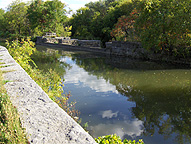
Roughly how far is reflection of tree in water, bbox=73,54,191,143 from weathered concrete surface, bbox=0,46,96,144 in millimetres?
2123

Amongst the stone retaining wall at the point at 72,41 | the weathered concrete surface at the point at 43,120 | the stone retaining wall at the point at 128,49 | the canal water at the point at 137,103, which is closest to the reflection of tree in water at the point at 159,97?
the canal water at the point at 137,103

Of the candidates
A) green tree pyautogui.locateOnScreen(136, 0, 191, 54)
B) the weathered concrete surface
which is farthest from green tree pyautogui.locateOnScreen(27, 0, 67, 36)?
the weathered concrete surface

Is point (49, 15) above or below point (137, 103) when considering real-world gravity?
above

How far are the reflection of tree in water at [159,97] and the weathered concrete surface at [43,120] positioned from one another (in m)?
2.12

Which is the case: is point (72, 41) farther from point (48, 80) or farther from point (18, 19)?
point (48, 80)

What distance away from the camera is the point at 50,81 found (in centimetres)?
555

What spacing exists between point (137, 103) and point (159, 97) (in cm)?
75

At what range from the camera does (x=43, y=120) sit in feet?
7.38

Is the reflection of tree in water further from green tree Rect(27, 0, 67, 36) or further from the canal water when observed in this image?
green tree Rect(27, 0, 67, 36)

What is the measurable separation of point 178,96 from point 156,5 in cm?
686

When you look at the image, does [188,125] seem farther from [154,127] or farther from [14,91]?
[14,91]

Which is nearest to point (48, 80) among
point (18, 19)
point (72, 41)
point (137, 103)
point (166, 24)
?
point (137, 103)

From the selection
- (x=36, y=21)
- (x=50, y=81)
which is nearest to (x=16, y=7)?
(x=36, y=21)

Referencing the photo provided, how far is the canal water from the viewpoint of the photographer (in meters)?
3.94
